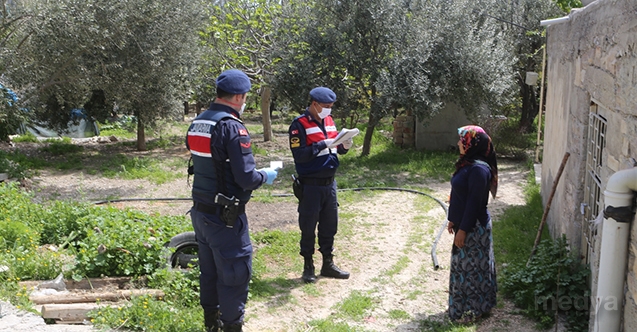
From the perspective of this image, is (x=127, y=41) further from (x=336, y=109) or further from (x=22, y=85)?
(x=336, y=109)

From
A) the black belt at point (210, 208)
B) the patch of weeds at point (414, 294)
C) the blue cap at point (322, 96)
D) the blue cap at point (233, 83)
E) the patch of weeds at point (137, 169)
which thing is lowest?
the patch of weeds at point (414, 294)

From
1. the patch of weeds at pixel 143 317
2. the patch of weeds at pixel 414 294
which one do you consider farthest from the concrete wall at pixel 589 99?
the patch of weeds at pixel 143 317

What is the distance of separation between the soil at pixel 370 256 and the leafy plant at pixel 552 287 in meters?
0.15

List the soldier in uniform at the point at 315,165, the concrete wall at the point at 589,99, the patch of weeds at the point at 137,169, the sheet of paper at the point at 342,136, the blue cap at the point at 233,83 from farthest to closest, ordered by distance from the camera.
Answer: the patch of weeds at the point at 137,169 → the soldier in uniform at the point at 315,165 → the sheet of paper at the point at 342,136 → the blue cap at the point at 233,83 → the concrete wall at the point at 589,99

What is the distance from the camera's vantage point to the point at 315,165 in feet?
18.9

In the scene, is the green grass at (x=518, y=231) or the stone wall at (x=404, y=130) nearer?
the green grass at (x=518, y=231)

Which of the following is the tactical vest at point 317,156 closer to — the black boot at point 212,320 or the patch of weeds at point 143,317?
the black boot at point 212,320

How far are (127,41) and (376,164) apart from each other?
6078 millimetres

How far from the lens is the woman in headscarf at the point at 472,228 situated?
4641 mm

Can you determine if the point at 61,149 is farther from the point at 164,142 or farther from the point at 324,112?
the point at 324,112

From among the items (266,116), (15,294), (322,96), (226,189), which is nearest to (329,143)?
(322,96)

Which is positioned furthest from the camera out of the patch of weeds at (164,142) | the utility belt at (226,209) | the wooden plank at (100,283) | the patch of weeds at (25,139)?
the patch of weeds at (164,142)

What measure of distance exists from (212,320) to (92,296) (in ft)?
3.58

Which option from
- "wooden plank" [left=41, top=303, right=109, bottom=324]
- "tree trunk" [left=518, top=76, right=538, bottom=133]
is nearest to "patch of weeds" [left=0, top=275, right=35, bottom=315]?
"wooden plank" [left=41, top=303, right=109, bottom=324]
